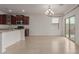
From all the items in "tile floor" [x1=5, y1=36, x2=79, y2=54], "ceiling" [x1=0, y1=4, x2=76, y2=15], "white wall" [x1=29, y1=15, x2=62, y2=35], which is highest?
"ceiling" [x1=0, y1=4, x2=76, y2=15]

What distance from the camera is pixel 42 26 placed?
14.8 metres

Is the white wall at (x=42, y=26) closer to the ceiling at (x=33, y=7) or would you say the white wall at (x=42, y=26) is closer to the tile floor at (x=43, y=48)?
the ceiling at (x=33, y=7)

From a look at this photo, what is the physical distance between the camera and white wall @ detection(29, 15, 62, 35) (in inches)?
583

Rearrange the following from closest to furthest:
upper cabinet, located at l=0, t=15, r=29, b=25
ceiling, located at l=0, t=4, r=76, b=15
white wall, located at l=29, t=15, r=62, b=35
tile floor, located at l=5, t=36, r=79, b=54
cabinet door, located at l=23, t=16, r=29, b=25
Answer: tile floor, located at l=5, t=36, r=79, b=54, ceiling, located at l=0, t=4, r=76, b=15, upper cabinet, located at l=0, t=15, r=29, b=25, cabinet door, located at l=23, t=16, r=29, b=25, white wall, located at l=29, t=15, r=62, b=35

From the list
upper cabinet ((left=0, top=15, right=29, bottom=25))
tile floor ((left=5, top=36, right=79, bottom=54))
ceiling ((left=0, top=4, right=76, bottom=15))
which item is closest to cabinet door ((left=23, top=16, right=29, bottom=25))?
upper cabinet ((left=0, top=15, right=29, bottom=25))

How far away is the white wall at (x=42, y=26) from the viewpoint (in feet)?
48.5

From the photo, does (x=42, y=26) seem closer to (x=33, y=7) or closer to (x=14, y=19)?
(x=14, y=19)

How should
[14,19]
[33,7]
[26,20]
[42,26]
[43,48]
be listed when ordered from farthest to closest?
1. [42,26]
2. [26,20]
3. [14,19]
4. [33,7]
5. [43,48]

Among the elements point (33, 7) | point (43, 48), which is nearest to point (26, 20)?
point (33, 7)

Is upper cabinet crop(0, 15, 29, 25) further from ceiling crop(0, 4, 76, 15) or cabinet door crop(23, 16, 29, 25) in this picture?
ceiling crop(0, 4, 76, 15)
